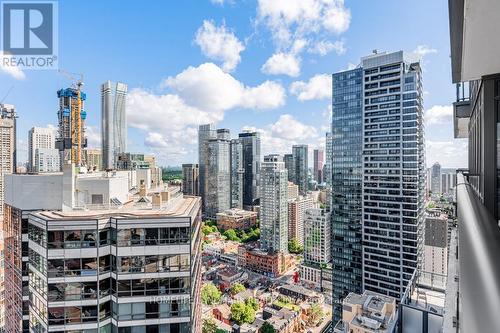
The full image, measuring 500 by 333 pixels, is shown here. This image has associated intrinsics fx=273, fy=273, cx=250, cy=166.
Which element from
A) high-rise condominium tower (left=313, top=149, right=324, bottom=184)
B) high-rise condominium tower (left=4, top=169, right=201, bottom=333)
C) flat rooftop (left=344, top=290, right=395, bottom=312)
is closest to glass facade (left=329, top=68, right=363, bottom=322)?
flat rooftop (left=344, top=290, right=395, bottom=312)

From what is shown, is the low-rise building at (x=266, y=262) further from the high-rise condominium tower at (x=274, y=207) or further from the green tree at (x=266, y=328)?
the green tree at (x=266, y=328)

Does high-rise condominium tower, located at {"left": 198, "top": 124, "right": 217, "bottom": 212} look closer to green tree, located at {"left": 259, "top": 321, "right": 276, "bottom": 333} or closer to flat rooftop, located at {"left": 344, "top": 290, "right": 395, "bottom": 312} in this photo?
green tree, located at {"left": 259, "top": 321, "right": 276, "bottom": 333}

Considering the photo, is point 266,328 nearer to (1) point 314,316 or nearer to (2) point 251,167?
(1) point 314,316

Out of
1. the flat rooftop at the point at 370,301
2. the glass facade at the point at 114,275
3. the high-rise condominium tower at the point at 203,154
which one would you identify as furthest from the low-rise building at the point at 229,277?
the glass facade at the point at 114,275

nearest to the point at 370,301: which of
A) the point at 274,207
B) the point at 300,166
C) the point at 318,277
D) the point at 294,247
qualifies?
the point at 318,277

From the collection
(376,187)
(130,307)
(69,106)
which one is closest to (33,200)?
(130,307)
